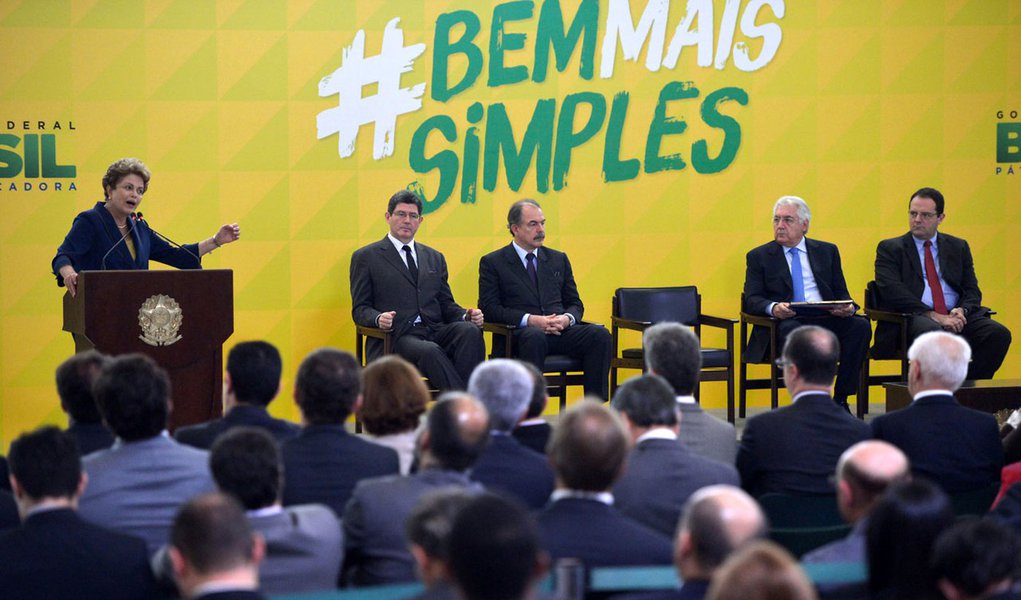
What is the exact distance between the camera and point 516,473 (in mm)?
3494

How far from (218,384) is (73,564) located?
3160mm

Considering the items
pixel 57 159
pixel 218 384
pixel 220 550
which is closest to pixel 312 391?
pixel 220 550

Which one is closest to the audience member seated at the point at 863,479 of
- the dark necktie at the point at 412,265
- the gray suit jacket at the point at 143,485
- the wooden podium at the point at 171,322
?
the gray suit jacket at the point at 143,485

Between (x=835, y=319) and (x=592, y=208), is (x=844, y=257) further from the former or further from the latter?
(x=592, y=208)

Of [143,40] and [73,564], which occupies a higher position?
[143,40]

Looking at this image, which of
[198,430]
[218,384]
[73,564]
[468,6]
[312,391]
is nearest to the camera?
[73,564]

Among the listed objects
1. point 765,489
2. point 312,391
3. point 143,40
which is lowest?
point 765,489

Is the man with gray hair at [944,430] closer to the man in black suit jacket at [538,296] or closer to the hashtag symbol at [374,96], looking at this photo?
the man in black suit jacket at [538,296]

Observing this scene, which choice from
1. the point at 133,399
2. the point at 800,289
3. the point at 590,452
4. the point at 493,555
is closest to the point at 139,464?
the point at 133,399

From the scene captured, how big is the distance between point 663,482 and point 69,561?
4.87 feet

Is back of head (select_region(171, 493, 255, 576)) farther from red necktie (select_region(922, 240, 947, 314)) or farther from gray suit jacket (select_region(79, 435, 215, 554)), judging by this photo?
red necktie (select_region(922, 240, 947, 314))

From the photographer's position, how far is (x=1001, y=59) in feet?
27.8

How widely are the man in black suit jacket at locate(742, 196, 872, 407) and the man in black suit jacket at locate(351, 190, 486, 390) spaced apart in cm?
170

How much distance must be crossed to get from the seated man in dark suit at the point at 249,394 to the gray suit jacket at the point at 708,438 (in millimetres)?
1260
